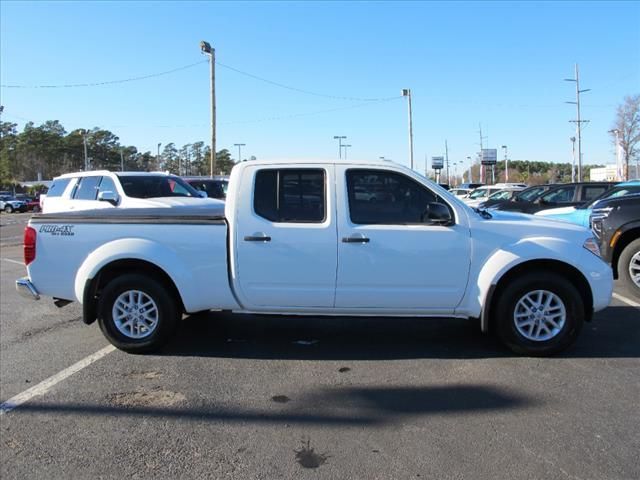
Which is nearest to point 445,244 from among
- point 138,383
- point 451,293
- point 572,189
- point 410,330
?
point 451,293

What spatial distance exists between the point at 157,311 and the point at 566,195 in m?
13.1

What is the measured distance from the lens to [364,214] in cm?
511

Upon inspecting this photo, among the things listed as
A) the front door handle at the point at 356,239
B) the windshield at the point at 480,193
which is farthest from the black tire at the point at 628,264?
the windshield at the point at 480,193

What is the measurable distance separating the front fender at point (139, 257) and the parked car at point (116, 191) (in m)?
6.24

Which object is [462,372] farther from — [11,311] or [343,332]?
[11,311]

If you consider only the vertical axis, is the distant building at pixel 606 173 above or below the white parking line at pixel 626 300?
above

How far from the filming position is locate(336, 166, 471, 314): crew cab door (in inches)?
197

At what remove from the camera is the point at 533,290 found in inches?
200

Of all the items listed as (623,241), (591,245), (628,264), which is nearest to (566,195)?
(623,241)

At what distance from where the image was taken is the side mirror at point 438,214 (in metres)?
4.99

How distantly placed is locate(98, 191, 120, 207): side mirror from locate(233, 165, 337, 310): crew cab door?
7.16 metres

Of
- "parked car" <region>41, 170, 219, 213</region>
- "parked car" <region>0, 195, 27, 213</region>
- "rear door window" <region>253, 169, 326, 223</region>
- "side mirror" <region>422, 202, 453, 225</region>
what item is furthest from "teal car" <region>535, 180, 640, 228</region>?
"parked car" <region>0, 195, 27, 213</region>

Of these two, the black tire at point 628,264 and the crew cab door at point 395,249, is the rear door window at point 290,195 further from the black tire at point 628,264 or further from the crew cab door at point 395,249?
the black tire at point 628,264

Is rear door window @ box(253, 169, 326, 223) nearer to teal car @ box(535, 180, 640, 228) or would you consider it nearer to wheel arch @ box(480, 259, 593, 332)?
wheel arch @ box(480, 259, 593, 332)
